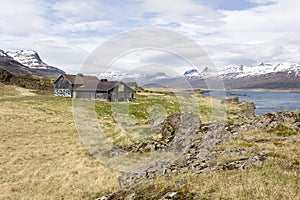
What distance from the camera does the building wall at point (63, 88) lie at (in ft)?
303

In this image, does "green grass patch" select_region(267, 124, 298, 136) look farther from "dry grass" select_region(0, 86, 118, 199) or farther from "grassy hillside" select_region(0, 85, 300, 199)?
"dry grass" select_region(0, 86, 118, 199)

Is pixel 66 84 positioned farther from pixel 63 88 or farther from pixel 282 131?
pixel 282 131

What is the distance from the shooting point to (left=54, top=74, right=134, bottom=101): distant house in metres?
86.4

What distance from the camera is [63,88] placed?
93500 mm

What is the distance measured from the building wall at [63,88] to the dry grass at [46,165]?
47314 millimetres

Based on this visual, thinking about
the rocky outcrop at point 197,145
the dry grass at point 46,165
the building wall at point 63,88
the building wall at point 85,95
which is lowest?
the dry grass at point 46,165

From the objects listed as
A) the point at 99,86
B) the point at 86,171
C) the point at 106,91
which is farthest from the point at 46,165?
the point at 99,86

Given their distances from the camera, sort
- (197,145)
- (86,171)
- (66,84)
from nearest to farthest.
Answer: (197,145) → (86,171) → (66,84)

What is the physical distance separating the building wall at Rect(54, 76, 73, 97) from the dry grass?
47.3m

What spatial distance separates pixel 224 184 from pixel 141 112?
5216cm

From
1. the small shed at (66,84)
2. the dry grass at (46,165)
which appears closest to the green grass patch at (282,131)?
A: the dry grass at (46,165)

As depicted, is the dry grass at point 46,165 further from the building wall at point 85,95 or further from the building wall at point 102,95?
the building wall at point 85,95

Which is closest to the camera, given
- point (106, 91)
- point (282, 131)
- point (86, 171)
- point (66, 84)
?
point (86, 171)

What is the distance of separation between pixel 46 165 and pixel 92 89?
63.7 meters
